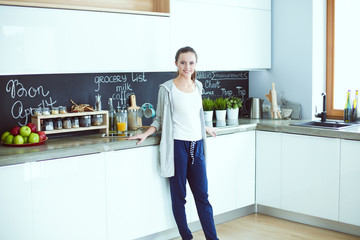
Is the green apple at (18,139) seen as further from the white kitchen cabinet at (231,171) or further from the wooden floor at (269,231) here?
the wooden floor at (269,231)

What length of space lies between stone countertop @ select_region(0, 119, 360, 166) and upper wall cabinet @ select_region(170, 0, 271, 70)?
0.56m

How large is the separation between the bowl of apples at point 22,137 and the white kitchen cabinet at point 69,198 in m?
0.25

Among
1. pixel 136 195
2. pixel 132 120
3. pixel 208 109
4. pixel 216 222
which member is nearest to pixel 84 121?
pixel 132 120

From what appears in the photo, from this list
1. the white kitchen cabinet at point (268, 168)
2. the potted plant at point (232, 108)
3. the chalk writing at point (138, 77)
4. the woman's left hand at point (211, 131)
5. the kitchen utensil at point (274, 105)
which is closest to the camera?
the woman's left hand at point (211, 131)

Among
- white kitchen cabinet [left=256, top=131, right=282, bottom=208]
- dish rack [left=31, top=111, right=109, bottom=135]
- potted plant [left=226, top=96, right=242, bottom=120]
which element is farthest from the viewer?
potted plant [left=226, top=96, right=242, bottom=120]

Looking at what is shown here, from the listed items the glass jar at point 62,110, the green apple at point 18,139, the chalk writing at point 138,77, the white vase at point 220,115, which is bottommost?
the green apple at point 18,139

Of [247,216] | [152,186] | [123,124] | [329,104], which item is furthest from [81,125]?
[329,104]

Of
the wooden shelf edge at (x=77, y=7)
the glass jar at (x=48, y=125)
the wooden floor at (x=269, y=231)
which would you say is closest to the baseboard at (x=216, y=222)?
the wooden floor at (x=269, y=231)

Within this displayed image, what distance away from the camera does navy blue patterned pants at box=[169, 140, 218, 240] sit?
3.43 m

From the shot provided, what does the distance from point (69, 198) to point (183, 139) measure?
0.89m

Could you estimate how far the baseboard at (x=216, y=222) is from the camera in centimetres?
375

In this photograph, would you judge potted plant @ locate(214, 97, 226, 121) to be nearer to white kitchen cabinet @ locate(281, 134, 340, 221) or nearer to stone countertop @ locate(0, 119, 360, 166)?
stone countertop @ locate(0, 119, 360, 166)

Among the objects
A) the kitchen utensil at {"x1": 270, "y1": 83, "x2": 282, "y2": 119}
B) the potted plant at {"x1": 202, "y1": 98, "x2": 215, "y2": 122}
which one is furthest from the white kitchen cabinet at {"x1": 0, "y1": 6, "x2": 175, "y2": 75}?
the kitchen utensil at {"x1": 270, "y1": 83, "x2": 282, "y2": 119}

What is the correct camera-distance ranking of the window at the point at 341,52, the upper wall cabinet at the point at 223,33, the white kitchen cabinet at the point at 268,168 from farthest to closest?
1. the window at the point at 341,52
2. the white kitchen cabinet at the point at 268,168
3. the upper wall cabinet at the point at 223,33
